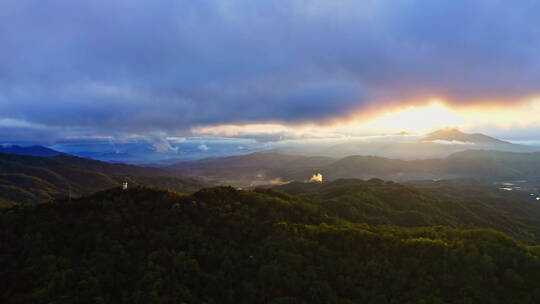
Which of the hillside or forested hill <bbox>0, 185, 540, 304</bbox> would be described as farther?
the hillside

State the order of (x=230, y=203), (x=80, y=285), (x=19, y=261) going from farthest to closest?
(x=230, y=203)
(x=19, y=261)
(x=80, y=285)

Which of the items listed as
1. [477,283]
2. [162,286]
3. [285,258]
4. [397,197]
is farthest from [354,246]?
[397,197]

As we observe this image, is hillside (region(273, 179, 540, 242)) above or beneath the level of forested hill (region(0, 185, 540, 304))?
beneath

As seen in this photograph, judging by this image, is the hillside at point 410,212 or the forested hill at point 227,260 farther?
the hillside at point 410,212

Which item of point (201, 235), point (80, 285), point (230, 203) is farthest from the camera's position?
point (230, 203)

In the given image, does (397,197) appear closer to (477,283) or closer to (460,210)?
(460,210)

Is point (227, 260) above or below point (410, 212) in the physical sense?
above

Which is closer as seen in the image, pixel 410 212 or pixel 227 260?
pixel 227 260

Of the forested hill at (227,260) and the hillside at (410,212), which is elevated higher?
the forested hill at (227,260)
